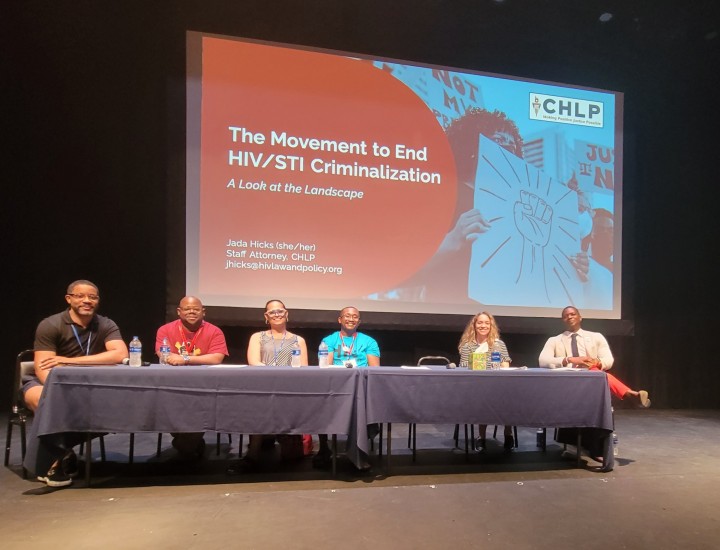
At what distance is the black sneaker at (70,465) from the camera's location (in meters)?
2.55

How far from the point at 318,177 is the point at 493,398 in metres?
2.55

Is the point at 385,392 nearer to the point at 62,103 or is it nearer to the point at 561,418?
the point at 561,418

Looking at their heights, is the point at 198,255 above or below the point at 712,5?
below

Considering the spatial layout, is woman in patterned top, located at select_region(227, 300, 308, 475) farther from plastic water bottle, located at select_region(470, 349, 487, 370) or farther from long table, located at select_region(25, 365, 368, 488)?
plastic water bottle, located at select_region(470, 349, 487, 370)

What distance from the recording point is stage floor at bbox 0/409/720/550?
187 cm

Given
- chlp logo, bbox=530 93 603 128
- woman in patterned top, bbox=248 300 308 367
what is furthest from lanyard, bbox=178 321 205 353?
chlp logo, bbox=530 93 603 128

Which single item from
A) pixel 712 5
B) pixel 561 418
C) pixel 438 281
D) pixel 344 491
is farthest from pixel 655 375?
pixel 344 491

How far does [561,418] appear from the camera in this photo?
2.83 metres

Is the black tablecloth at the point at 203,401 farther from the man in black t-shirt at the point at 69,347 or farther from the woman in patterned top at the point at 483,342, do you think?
the woman in patterned top at the point at 483,342

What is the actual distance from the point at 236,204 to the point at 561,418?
3.07 m

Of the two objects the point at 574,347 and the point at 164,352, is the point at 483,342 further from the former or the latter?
the point at 164,352

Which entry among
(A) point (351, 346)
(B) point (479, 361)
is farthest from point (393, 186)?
(B) point (479, 361)

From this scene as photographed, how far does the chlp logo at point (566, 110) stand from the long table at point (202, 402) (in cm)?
372

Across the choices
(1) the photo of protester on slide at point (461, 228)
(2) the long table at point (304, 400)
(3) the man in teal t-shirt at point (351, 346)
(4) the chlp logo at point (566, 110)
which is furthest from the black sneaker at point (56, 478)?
(4) the chlp logo at point (566, 110)
